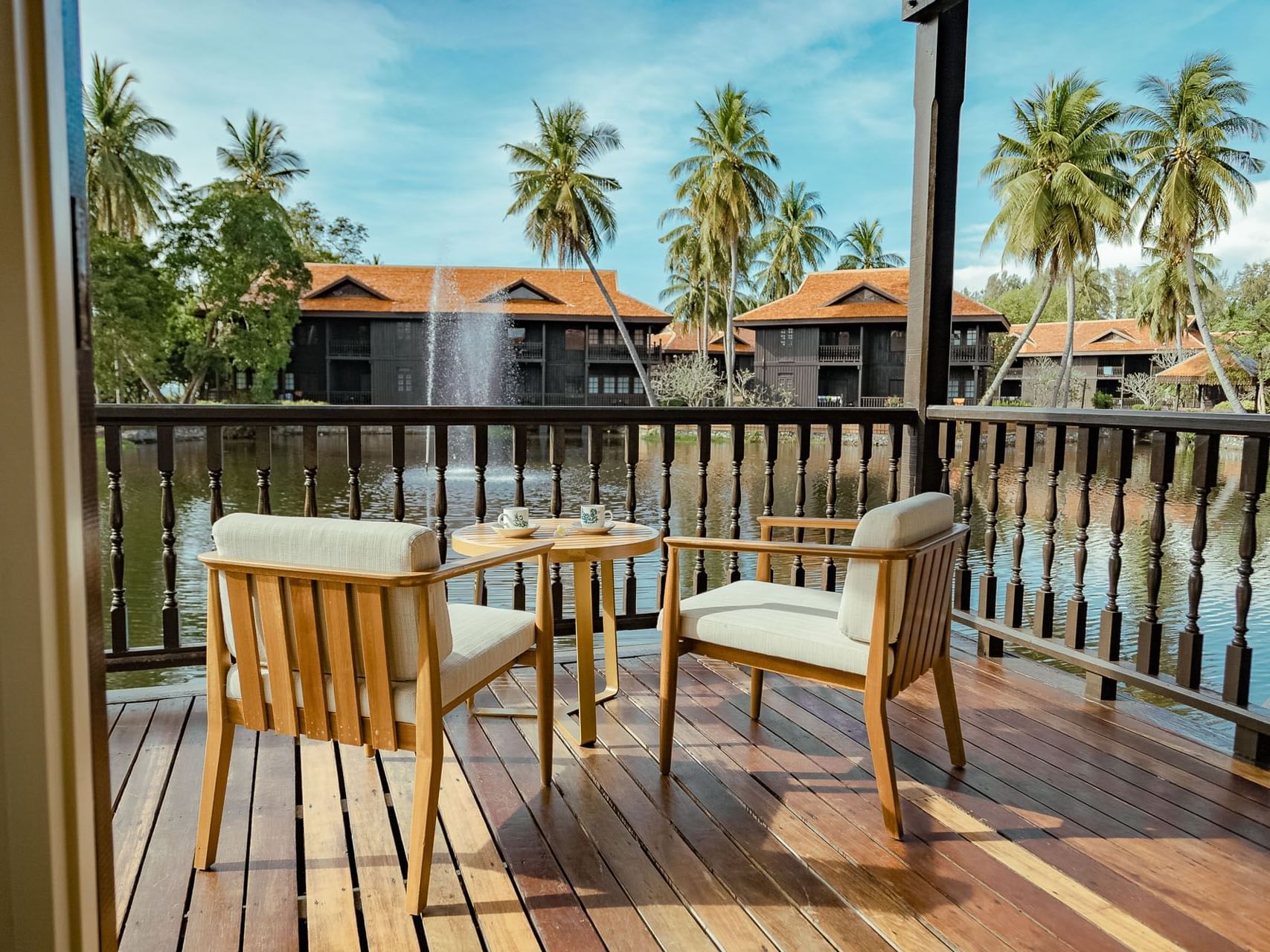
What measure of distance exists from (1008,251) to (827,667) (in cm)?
2832

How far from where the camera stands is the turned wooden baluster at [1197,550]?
2.53 m

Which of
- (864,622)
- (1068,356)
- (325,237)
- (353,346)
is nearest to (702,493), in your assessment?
(864,622)

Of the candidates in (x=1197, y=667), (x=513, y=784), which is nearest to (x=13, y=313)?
(x=513, y=784)

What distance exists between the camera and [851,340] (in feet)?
102

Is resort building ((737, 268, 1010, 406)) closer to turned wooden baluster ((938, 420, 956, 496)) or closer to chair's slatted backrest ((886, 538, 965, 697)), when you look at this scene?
turned wooden baluster ((938, 420, 956, 496))

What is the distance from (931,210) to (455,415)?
6.89 feet

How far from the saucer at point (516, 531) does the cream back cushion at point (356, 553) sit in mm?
850

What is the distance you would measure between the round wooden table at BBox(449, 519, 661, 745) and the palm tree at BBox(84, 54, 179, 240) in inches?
1039

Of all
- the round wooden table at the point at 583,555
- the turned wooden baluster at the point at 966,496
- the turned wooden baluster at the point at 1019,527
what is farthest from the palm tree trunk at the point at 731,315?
the round wooden table at the point at 583,555

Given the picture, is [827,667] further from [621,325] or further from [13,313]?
A: [621,325]

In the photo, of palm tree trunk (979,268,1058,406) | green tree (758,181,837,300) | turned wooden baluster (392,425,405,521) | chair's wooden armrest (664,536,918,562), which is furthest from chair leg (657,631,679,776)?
green tree (758,181,837,300)

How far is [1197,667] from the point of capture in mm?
2551

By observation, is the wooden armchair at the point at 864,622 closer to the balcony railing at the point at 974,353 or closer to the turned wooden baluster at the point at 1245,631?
the turned wooden baluster at the point at 1245,631

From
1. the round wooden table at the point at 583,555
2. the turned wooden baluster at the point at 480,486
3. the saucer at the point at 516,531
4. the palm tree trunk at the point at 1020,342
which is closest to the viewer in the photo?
the round wooden table at the point at 583,555
